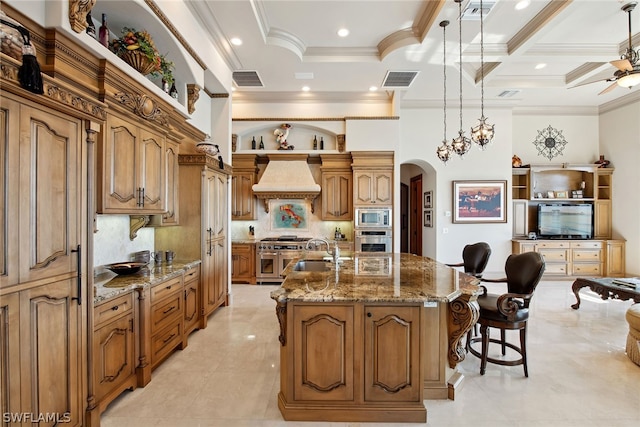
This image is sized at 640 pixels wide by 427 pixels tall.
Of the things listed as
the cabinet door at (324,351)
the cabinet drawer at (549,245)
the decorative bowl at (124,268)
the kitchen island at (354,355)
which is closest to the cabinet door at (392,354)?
the kitchen island at (354,355)

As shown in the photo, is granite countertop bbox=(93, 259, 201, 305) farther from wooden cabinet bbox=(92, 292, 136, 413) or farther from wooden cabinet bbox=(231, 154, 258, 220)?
wooden cabinet bbox=(231, 154, 258, 220)

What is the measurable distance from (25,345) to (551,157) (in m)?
8.90

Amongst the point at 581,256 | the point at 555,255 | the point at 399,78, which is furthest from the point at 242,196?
the point at 581,256

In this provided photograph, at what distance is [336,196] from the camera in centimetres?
627

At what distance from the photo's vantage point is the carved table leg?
7.09 ft

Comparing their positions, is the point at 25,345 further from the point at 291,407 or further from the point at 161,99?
the point at 161,99

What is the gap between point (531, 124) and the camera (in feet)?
22.6

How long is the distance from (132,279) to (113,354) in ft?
1.98

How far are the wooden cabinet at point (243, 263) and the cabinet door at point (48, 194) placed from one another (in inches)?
172

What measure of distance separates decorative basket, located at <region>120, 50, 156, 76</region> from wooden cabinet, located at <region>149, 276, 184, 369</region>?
196 cm

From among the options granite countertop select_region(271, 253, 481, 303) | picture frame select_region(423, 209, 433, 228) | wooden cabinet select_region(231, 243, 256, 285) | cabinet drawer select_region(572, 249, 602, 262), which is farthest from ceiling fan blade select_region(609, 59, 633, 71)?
wooden cabinet select_region(231, 243, 256, 285)

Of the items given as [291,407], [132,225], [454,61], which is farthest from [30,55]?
[454,61]

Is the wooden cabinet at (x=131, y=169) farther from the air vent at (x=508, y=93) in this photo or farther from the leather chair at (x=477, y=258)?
the air vent at (x=508, y=93)

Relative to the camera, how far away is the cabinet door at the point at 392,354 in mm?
2025
